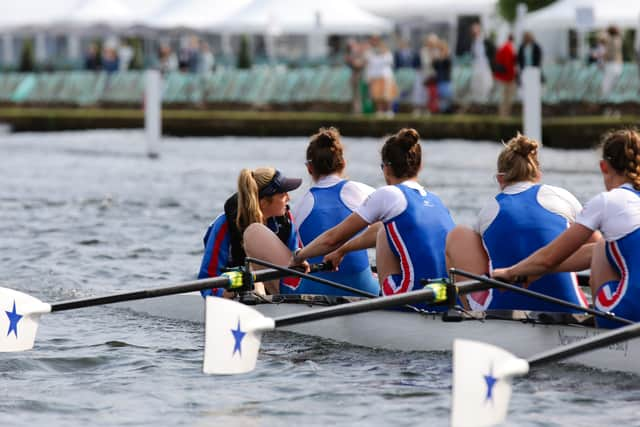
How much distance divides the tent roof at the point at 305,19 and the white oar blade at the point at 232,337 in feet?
87.7

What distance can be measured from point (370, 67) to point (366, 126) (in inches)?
72.7

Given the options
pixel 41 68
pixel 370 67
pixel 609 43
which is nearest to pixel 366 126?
pixel 370 67

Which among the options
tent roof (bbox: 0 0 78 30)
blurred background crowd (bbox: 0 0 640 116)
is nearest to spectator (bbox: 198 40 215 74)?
blurred background crowd (bbox: 0 0 640 116)

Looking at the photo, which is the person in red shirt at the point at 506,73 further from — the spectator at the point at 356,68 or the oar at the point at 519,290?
the oar at the point at 519,290

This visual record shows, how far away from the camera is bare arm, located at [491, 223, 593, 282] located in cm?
771

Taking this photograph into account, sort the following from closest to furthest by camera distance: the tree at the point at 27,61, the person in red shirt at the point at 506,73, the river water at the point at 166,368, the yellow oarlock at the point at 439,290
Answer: the river water at the point at 166,368 → the yellow oarlock at the point at 439,290 → the person in red shirt at the point at 506,73 → the tree at the point at 27,61

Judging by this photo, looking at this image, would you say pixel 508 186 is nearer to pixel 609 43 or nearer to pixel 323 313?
pixel 323 313

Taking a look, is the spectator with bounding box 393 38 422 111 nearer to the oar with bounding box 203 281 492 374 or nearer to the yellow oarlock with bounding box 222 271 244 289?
the yellow oarlock with bounding box 222 271 244 289

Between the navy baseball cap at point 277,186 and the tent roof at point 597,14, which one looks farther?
the tent roof at point 597,14

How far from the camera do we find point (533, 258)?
314 inches

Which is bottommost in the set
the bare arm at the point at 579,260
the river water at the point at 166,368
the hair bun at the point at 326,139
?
the river water at the point at 166,368

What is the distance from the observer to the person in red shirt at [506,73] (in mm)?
26469

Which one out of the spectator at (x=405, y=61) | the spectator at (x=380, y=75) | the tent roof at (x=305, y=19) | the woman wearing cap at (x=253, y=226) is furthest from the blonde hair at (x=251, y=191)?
the tent roof at (x=305, y=19)

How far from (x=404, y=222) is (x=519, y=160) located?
2.71 feet
